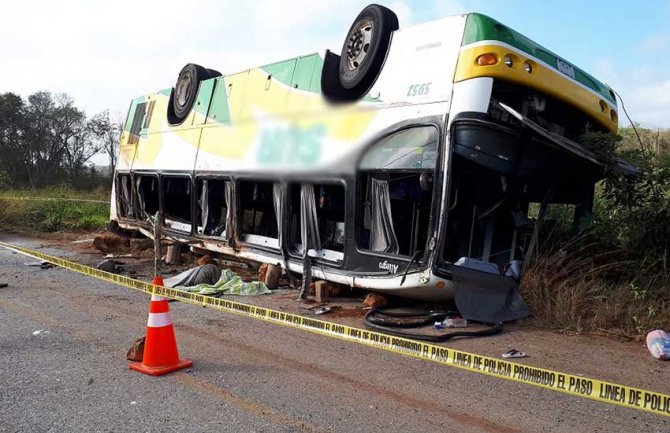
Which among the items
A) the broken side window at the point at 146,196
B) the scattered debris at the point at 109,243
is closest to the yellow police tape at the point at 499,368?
the broken side window at the point at 146,196

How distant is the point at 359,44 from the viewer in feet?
21.5

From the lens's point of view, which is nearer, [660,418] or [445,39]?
[660,418]

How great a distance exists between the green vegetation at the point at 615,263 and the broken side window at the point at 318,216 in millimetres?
2375

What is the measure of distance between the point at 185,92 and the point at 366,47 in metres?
4.38

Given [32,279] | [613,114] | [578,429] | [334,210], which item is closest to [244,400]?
[578,429]

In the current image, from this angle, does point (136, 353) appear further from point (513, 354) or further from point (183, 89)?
point (183, 89)

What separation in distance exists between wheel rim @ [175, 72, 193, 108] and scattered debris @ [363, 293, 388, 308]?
5153 millimetres

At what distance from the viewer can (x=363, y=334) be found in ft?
15.8

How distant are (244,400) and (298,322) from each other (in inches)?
52.5

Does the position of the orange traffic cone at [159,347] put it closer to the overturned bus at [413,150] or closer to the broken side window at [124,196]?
the overturned bus at [413,150]

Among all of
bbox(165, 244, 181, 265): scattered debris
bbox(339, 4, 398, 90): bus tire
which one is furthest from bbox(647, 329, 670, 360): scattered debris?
bbox(165, 244, 181, 265): scattered debris

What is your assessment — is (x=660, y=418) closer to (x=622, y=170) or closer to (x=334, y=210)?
(x=622, y=170)

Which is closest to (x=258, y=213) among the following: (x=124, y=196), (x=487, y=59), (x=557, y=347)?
(x=487, y=59)

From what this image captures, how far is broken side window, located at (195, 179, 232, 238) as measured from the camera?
866cm
